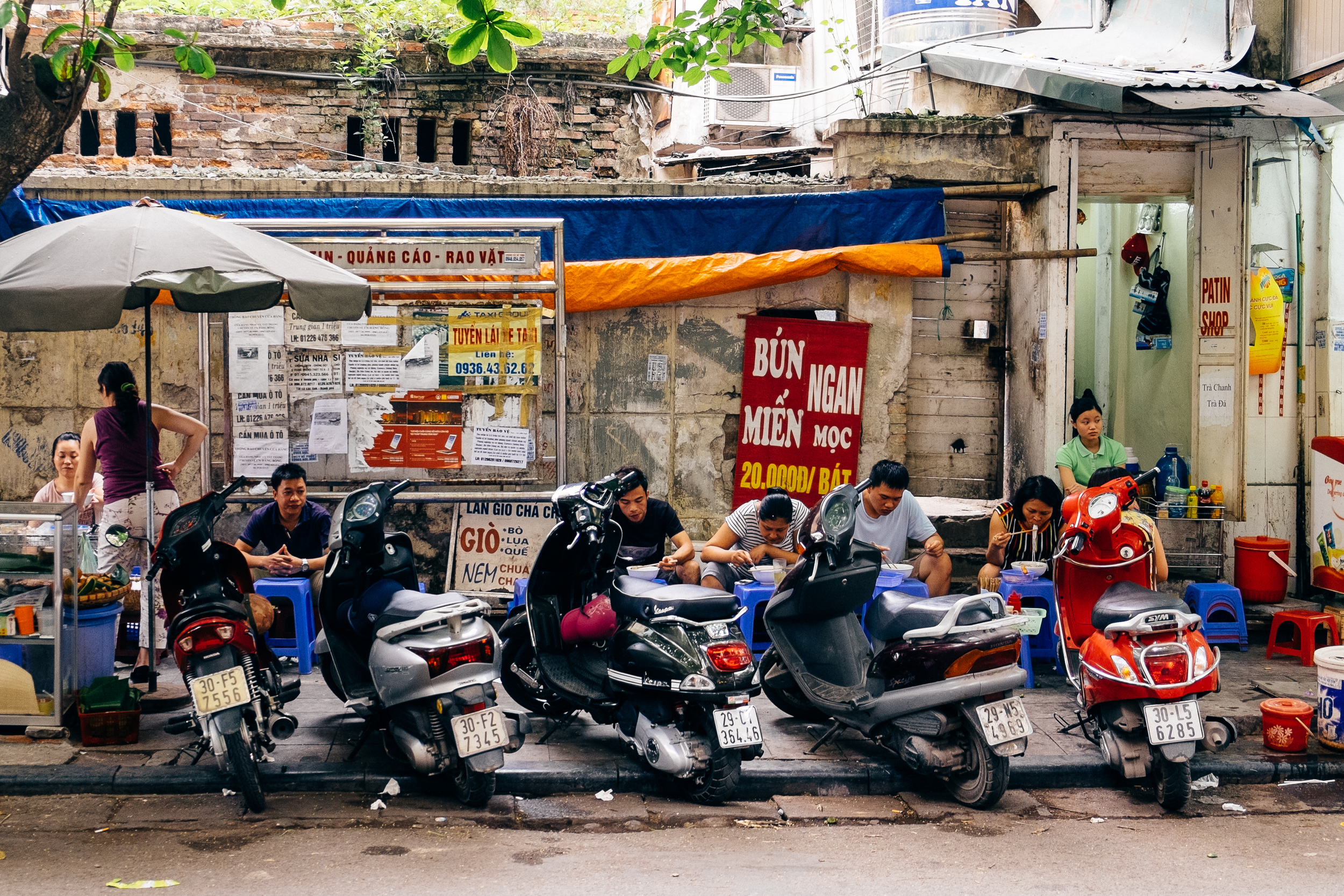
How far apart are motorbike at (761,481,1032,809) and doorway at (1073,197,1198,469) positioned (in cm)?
441

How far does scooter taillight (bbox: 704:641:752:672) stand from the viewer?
529 cm

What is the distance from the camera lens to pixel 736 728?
5.27m

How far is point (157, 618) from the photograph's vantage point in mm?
7656

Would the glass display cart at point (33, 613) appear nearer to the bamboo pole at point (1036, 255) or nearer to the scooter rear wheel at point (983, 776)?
the scooter rear wheel at point (983, 776)

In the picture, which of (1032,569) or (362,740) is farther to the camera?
(1032,569)

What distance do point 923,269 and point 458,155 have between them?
695 cm

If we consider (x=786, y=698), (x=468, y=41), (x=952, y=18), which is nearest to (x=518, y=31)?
(x=468, y=41)

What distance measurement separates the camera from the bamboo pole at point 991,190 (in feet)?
30.3

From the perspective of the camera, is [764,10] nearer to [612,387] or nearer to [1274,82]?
[612,387]

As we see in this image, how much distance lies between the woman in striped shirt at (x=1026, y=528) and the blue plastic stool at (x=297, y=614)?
4.17 m

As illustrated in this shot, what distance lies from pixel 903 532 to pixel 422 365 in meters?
3.49

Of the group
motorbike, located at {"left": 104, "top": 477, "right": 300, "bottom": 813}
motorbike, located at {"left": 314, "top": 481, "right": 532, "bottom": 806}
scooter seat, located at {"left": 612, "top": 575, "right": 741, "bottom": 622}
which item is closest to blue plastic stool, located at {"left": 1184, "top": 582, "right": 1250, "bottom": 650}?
scooter seat, located at {"left": 612, "top": 575, "right": 741, "bottom": 622}

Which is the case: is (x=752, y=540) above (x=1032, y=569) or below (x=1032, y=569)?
above

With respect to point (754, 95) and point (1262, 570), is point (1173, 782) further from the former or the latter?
point (754, 95)
